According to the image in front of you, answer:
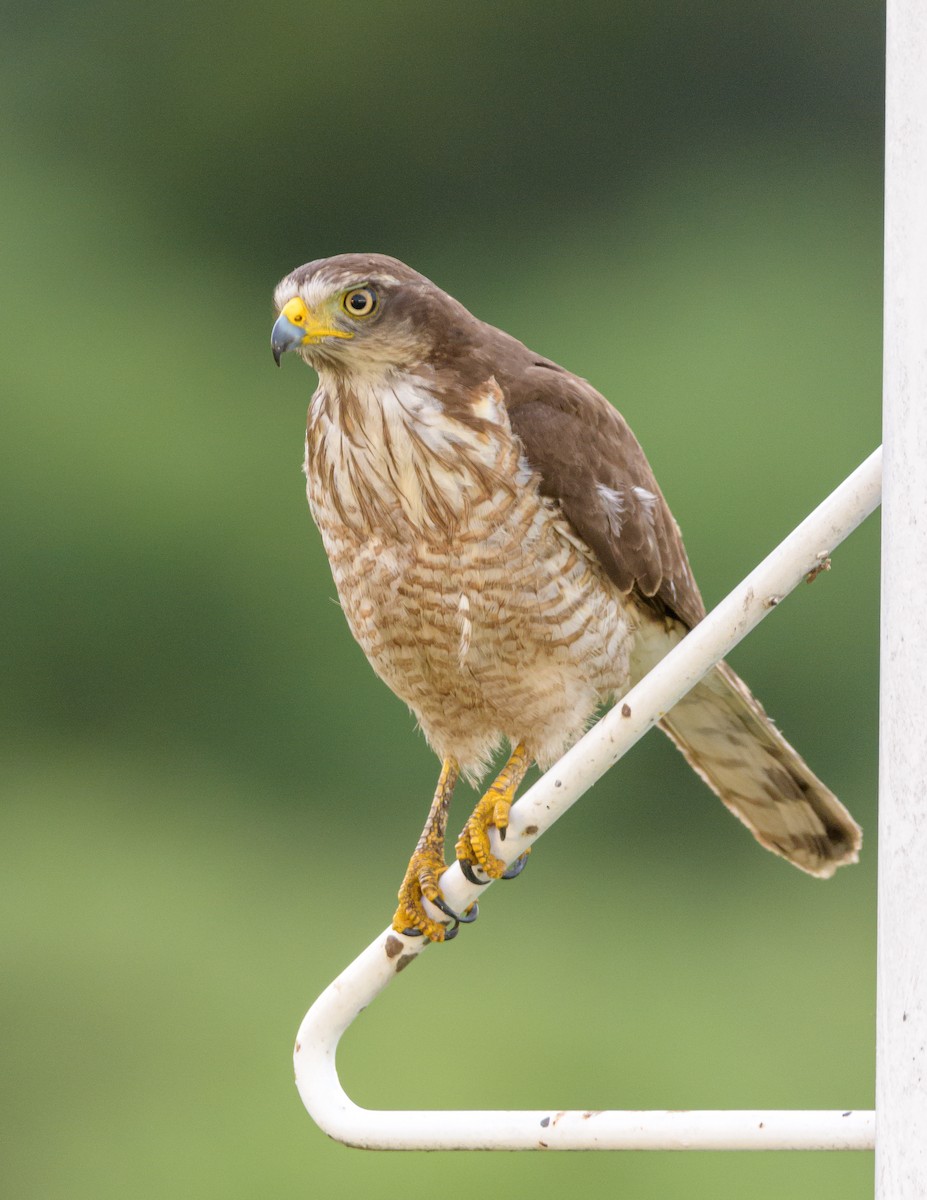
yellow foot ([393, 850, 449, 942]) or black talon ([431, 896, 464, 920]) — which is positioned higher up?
black talon ([431, 896, 464, 920])

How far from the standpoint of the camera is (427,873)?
74.4 inches

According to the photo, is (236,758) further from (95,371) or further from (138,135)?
(138,135)

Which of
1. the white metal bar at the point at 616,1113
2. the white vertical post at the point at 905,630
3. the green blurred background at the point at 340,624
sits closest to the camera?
the white vertical post at the point at 905,630

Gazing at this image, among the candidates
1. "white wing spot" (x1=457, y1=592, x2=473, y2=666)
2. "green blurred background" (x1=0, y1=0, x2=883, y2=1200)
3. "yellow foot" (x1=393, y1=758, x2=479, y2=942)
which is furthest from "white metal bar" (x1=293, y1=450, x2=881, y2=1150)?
"green blurred background" (x1=0, y1=0, x2=883, y2=1200)

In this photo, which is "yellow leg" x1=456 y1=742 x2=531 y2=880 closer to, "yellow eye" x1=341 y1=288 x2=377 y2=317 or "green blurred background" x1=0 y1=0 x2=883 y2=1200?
"yellow eye" x1=341 y1=288 x2=377 y2=317

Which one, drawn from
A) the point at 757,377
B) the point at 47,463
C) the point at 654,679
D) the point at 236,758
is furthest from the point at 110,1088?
the point at 654,679

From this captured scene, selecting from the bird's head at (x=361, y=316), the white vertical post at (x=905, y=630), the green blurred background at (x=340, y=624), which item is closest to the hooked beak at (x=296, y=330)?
the bird's head at (x=361, y=316)

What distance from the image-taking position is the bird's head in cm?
186

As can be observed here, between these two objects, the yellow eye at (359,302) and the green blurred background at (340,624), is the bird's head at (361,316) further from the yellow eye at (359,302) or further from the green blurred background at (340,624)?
the green blurred background at (340,624)

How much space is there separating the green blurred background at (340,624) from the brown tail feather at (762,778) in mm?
2447

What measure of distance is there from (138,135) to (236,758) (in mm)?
2217

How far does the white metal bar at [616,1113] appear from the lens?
112cm

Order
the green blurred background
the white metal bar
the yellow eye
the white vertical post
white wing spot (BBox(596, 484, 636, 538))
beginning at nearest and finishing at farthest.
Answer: the white vertical post → the white metal bar → the yellow eye → white wing spot (BBox(596, 484, 636, 538)) → the green blurred background

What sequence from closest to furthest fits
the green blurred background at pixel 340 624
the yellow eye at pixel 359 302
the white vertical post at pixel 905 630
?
1. the white vertical post at pixel 905 630
2. the yellow eye at pixel 359 302
3. the green blurred background at pixel 340 624
